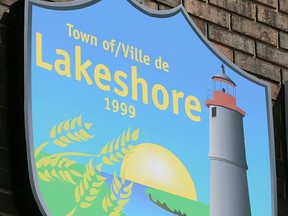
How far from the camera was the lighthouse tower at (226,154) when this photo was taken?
6.51 meters

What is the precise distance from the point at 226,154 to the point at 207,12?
3.08ft

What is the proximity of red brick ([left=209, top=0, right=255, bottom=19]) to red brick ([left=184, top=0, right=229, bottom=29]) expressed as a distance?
0.04 metres

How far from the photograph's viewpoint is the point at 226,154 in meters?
6.63

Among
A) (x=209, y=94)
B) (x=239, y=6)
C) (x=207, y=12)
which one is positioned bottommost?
(x=209, y=94)

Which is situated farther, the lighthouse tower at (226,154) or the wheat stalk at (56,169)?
the lighthouse tower at (226,154)

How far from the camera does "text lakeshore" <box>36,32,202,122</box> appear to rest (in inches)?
234

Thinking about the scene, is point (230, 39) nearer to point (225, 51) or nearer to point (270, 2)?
point (225, 51)

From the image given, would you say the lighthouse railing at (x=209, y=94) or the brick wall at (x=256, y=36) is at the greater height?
the brick wall at (x=256, y=36)

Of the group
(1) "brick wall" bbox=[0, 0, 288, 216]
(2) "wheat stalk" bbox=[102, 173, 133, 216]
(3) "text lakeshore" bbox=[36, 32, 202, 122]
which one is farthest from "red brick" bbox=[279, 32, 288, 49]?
(2) "wheat stalk" bbox=[102, 173, 133, 216]

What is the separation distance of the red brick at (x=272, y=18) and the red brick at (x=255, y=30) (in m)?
0.05

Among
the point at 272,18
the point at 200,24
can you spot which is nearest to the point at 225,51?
the point at 200,24

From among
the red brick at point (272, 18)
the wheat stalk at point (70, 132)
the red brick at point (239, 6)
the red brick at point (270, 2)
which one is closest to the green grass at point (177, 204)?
the wheat stalk at point (70, 132)

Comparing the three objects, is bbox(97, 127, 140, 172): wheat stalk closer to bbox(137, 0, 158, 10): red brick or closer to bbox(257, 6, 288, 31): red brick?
bbox(137, 0, 158, 10): red brick

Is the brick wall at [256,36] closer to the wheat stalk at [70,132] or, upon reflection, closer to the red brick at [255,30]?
the red brick at [255,30]
